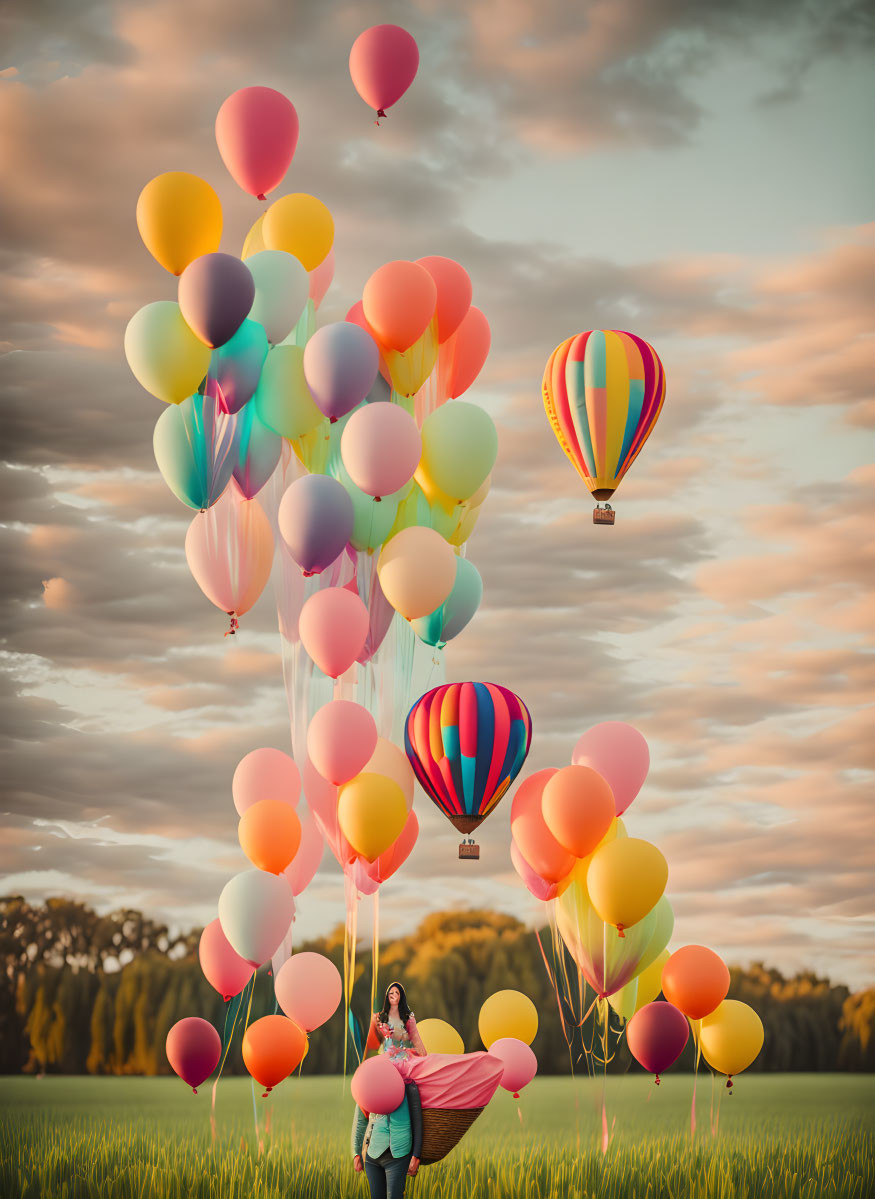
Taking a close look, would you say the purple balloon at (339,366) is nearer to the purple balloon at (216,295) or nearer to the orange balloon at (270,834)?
the purple balloon at (216,295)

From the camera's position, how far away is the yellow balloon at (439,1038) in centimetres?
647

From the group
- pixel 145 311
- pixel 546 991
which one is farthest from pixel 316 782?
pixel 546 991

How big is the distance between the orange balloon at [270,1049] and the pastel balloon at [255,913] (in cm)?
32

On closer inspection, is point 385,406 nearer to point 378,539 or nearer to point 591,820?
point 378,539

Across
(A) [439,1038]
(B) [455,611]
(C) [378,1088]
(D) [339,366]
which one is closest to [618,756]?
(B) [455,611]

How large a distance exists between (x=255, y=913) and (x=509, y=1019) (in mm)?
1532

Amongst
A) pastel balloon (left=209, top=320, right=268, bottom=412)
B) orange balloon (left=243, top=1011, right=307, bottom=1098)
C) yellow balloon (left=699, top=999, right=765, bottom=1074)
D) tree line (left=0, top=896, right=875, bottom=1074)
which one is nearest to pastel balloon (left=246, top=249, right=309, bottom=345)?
pastel balloon (left=209, top=320, right=268, bottom=412)

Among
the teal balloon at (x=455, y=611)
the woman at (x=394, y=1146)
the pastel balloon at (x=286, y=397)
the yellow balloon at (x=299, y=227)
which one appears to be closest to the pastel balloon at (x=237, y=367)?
the pastel balloon at (x=286, y=397)

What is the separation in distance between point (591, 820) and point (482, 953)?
172 inches

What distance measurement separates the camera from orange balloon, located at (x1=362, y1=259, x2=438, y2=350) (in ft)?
21.7

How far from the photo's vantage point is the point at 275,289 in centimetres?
663

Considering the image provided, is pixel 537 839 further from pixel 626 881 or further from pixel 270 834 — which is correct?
pixel 270 834

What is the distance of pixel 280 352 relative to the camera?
6.68m

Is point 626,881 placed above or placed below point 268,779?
below
